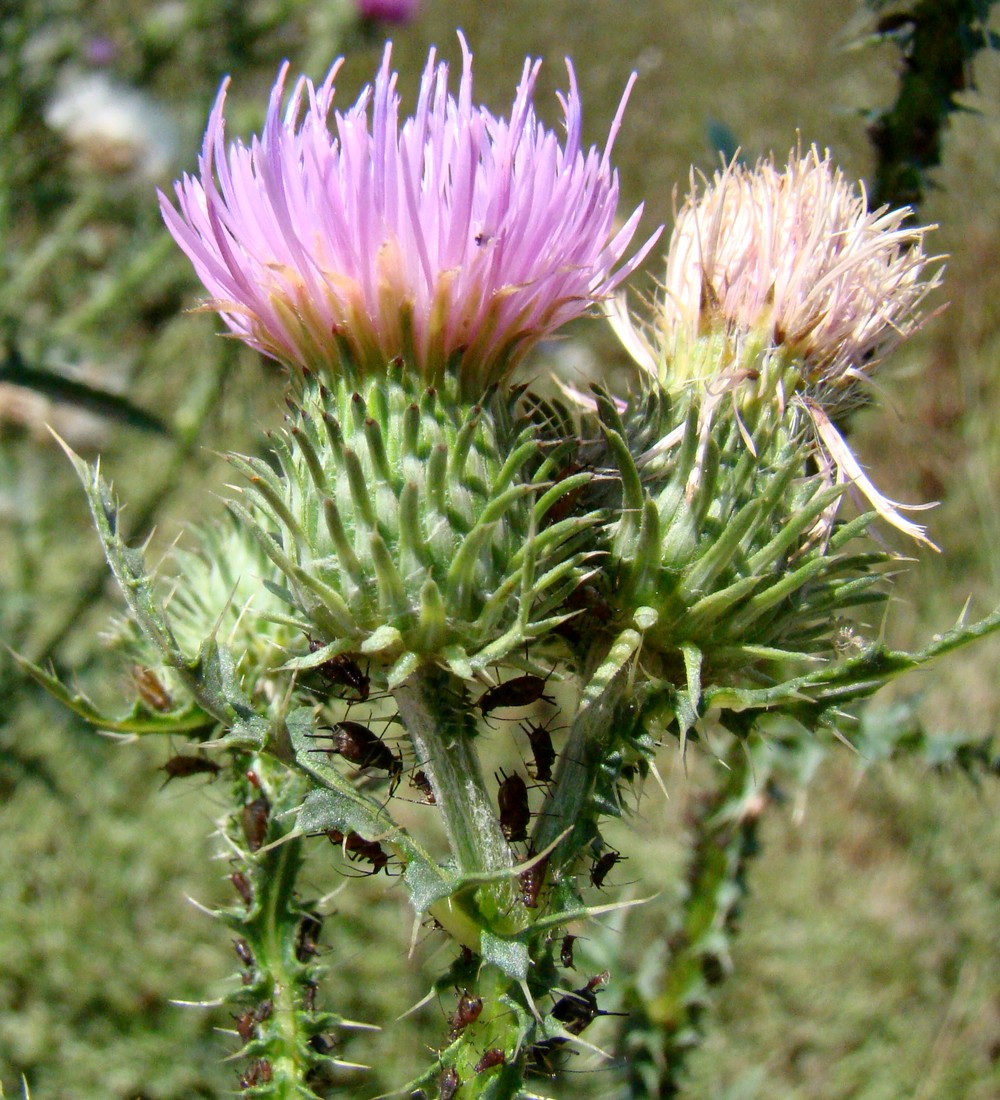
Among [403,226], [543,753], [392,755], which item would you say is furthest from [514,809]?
[403,226]

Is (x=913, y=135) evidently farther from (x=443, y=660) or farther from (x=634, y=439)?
(x=443, y=660)

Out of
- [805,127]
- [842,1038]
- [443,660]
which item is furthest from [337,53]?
[842,1038]

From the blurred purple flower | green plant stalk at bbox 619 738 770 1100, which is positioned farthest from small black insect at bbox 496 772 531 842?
the blurred purple flower

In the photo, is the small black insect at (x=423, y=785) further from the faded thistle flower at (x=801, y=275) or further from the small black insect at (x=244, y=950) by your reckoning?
the faded thistle flower at (x=801, y=275)

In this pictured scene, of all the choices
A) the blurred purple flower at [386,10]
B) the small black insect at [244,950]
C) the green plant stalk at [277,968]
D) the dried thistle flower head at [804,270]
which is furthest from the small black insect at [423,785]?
the blurred purple flower at [386,10]

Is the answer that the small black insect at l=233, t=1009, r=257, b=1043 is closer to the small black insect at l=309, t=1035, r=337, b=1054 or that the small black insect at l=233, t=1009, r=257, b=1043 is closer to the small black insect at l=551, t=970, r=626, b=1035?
the small black insect at l=309, t=1035, r=337, b=1054
